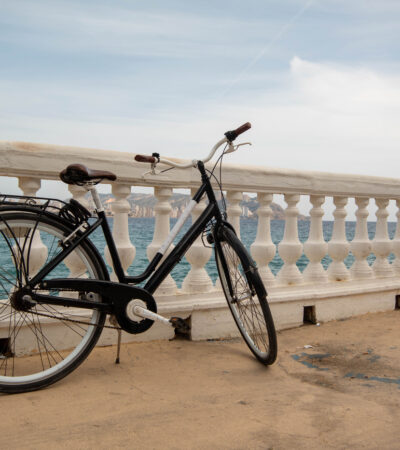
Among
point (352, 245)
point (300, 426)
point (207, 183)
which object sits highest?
point (207, 183)

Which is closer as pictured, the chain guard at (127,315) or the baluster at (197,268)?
the chain guard at (127,315)

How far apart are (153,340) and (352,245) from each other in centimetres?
237

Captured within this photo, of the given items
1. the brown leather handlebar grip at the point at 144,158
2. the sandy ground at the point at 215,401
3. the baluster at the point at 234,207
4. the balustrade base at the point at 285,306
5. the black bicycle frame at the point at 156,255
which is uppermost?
the brown leather handlebar grip at the point at 144,158

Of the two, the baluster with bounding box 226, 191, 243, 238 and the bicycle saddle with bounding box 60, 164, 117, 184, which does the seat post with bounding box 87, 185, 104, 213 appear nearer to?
the bicycle saddle with bounding box 60, 164, 117, 184

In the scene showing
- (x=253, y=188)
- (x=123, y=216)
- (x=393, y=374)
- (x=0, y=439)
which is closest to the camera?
(x=0, y=439)

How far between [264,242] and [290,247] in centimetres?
32

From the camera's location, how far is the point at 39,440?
6.84ft

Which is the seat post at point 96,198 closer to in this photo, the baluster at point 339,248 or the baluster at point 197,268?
the baluster at point 197,268

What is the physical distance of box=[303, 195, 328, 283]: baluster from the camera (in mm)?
4422

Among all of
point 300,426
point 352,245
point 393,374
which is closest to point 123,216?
point 300,426

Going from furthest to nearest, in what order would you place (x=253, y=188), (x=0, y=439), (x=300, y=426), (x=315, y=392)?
(x=253, y=188), (x=315, y=392), (x=300, y=426), (x=0, y=439)

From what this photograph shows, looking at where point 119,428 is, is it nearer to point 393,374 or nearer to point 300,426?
point 300,426

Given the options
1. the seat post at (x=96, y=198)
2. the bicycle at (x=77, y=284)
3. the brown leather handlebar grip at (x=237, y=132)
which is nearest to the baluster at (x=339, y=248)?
the bicycle at (x=77, y=284)

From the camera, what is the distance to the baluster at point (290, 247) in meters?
4.27
